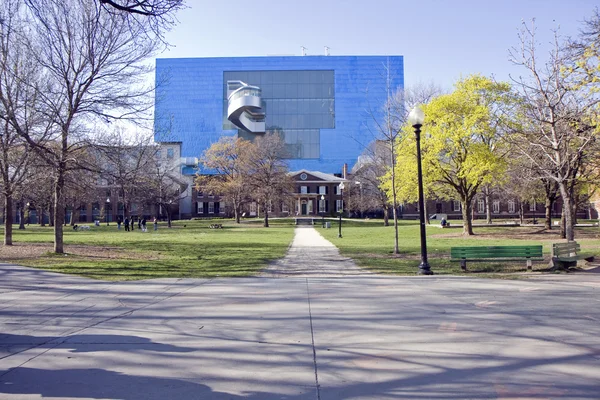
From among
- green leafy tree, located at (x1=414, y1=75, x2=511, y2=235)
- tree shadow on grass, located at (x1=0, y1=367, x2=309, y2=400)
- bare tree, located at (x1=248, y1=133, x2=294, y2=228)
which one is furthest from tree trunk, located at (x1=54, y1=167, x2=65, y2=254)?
bare tree, located at (x1=248, y1=133, x2=294, y2=228)

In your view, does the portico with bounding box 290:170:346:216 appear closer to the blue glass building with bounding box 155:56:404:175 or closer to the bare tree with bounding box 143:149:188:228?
the blue glass building with bounding box 155:56:404:175

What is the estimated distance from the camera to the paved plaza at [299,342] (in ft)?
14.9

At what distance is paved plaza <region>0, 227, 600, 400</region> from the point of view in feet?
14.9

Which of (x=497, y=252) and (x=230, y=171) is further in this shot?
(x=230, y=171)

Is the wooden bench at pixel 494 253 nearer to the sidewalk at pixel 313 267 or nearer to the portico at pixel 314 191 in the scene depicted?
the sidewalk at pixel 313 267

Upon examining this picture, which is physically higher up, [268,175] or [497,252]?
[268,175]

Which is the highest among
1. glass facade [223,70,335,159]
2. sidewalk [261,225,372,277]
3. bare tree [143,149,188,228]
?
glass facade [223,70,335,159]

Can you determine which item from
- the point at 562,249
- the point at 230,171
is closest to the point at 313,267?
the point at 562,249

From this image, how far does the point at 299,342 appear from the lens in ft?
20.0

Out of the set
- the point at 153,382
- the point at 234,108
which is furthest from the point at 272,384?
the point at 234,108

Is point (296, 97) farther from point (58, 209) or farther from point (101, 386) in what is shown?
point (101, 386)

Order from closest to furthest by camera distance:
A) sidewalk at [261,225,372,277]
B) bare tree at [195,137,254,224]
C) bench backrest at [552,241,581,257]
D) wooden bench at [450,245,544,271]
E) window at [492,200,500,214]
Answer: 1. sidewalk at [261,225,372,277]
2. bench backrest at [552,241,581,257]
3. wooden bench at [450,245,544,271]
4. bare tree at [195,137,254,224]
5. window at [492,200,500,214]

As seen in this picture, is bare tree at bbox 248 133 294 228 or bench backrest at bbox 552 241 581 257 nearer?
bench backrest at bbox 552 241 581 257

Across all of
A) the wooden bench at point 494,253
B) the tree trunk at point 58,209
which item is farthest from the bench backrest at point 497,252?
the tree trunk at point 58,209
